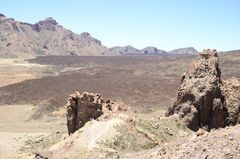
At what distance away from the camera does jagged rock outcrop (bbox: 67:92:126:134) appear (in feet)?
86.8

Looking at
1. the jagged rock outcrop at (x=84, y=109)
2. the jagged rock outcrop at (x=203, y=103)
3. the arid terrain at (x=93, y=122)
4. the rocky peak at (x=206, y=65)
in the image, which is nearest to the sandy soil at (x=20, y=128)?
the arid terrain at (x=93, y=122)

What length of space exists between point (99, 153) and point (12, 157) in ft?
36.8

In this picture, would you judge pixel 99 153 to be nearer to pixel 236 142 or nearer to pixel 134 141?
pixel 134 141

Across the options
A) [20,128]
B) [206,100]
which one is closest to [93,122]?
[206,100]

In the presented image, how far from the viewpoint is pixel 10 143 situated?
34.8 metres

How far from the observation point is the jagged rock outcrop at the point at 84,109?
86.8 ft

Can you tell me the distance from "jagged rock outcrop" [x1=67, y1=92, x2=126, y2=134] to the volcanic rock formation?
3.72 m

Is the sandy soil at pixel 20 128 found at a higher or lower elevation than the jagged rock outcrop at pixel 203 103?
lower

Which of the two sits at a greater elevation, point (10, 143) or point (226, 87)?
point (226, 87)

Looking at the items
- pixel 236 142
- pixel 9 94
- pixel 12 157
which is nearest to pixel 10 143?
pixel 12 157

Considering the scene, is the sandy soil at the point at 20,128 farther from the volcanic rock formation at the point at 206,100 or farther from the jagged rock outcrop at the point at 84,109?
the volcanic rock formation at the point at 206,100

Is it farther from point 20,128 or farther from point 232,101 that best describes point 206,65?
point 20,128

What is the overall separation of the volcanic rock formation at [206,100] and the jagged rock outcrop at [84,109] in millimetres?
3723

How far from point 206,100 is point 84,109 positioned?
6.45 meters
